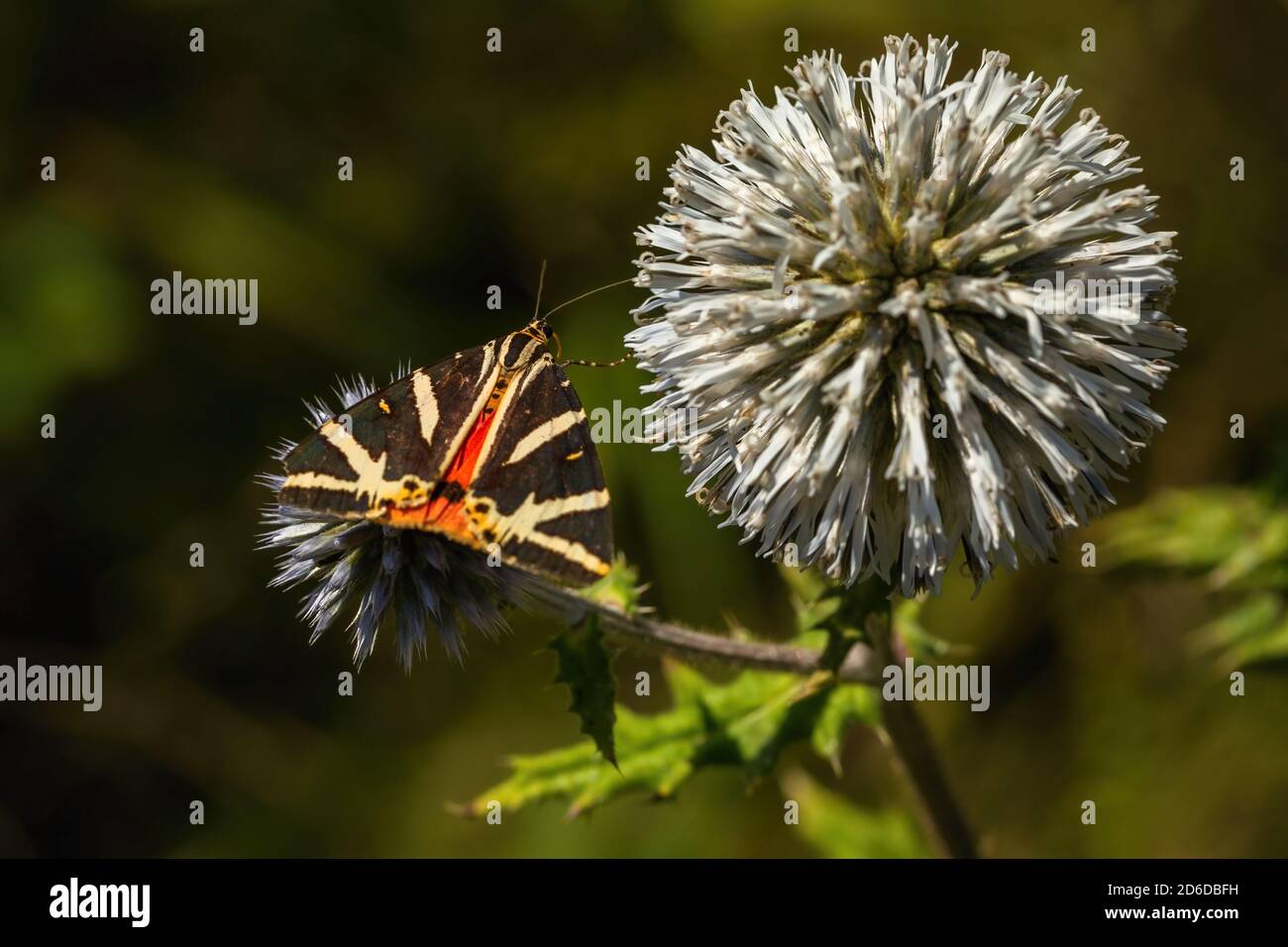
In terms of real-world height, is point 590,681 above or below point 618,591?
below

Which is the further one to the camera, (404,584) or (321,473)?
(404,584)

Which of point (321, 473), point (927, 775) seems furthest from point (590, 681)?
point (927, 775)

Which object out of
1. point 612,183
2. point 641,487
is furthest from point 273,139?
point 641,487

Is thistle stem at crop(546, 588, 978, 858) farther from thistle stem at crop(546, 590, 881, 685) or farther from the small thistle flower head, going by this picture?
the small thistle flower head

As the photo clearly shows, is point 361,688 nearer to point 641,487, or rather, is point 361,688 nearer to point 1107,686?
point 641,487

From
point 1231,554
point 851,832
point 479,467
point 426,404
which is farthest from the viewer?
point 851,832

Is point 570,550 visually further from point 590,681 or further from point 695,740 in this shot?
point 695,740

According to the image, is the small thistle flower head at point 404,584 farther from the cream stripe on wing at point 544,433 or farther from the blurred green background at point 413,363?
the blurred green background at point 413,363
